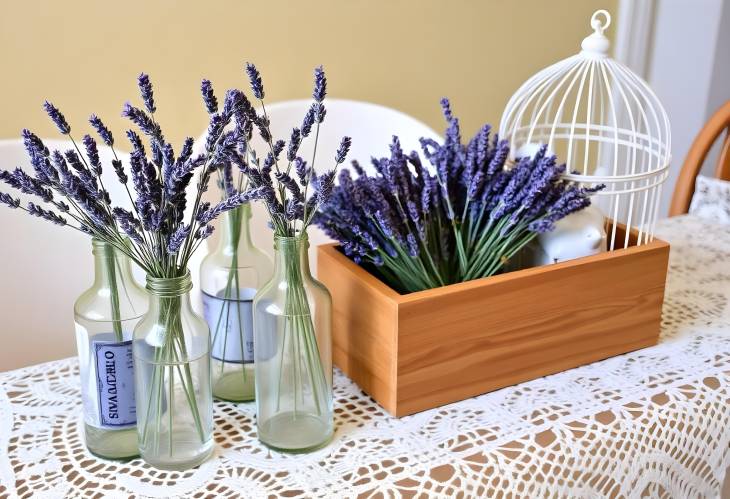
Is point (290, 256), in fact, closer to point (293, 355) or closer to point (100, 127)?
point (293, 355)

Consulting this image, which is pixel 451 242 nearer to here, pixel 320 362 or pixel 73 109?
pixel 320 362

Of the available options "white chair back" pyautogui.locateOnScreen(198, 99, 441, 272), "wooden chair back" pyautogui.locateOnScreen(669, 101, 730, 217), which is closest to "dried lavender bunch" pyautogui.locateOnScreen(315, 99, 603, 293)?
"white chair back" pyautogui.locateOnScreen(198, 99, 441, 272)

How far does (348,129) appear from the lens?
62.1 inches

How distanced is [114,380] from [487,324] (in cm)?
41

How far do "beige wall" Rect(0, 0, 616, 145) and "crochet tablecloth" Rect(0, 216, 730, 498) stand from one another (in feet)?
2.98

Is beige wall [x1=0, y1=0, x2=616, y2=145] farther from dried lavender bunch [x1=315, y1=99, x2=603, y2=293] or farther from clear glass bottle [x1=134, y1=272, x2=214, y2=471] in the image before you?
clear glass bottle [x1=134, y1=272, x2=214, y2=471]

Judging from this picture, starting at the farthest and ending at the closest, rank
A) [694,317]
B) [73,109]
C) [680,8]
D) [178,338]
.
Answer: [680,8]
[73,109]
[694,317]
[178,338]

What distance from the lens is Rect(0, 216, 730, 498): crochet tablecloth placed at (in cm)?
76

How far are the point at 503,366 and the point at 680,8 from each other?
2.19 metres

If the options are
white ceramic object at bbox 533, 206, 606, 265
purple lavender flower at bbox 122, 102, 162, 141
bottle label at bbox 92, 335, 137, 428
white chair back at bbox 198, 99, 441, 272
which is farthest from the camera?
white chair back at bbox 198, 99, 441, 272

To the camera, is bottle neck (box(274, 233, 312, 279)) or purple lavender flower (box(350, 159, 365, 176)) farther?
purple lavender flower (box(350, 159, 365, 176))

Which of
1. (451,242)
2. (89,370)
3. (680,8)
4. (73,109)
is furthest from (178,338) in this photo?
(680,8)

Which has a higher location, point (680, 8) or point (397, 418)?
point (680, 8)

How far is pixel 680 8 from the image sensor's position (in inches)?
106
